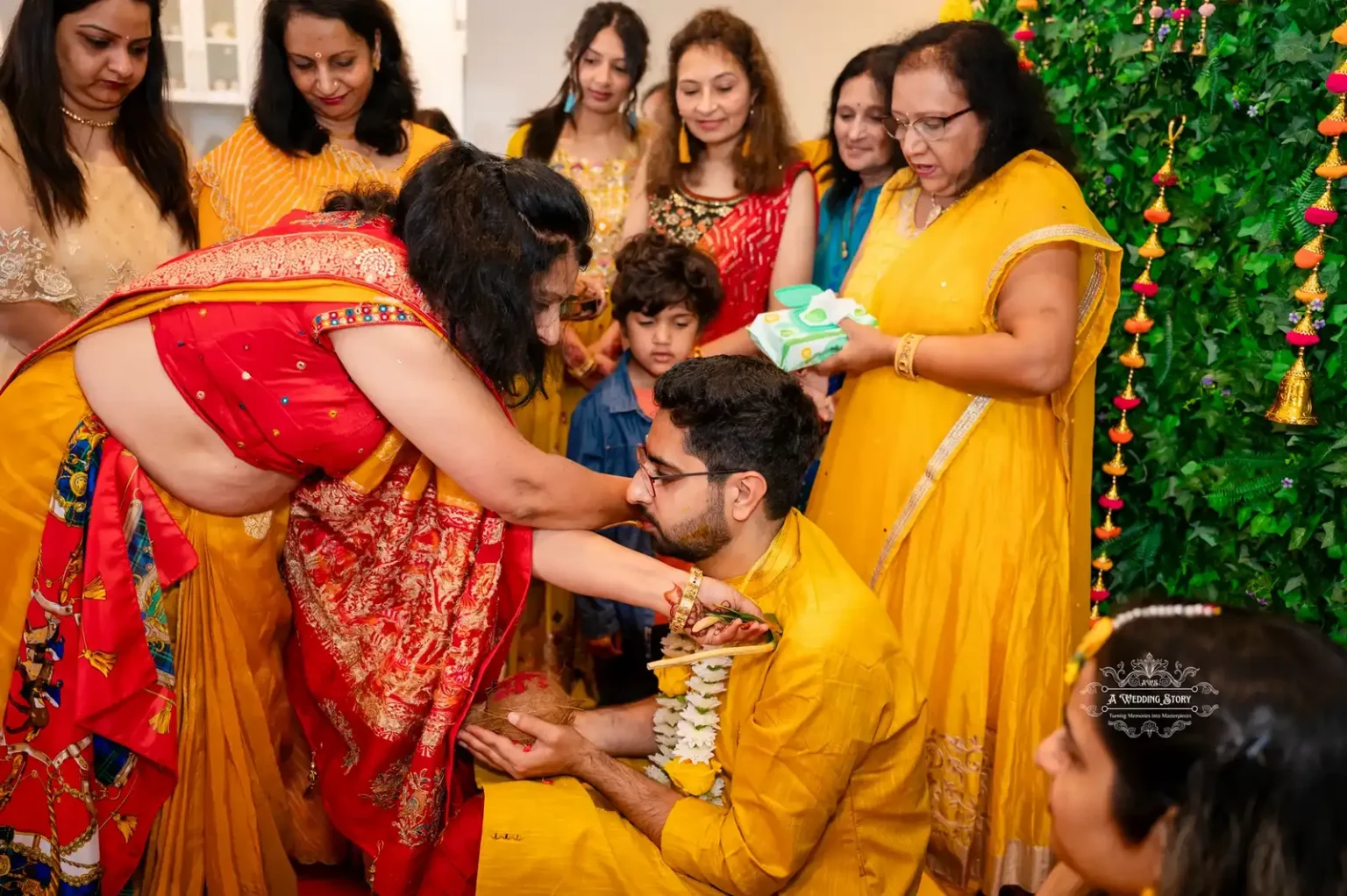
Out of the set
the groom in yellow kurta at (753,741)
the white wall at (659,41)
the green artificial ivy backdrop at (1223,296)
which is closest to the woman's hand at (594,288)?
the groom in yellow kurta at (753,741)

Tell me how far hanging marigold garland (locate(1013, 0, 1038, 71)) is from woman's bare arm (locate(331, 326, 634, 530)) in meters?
1.95

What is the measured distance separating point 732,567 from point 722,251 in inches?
56.9

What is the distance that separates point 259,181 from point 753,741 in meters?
2.04

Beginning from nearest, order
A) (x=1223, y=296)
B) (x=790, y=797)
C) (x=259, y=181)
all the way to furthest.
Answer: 1. (x=790, y=797)
2. (x=1223, y=296)
3. (x=259, y=181)

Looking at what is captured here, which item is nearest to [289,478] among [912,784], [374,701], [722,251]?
[374,701]

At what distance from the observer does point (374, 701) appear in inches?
78.7

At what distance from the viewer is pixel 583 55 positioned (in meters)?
3.35

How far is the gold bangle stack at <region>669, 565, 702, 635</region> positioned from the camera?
1.84 metres

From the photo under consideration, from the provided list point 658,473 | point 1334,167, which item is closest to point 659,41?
point 1334,167

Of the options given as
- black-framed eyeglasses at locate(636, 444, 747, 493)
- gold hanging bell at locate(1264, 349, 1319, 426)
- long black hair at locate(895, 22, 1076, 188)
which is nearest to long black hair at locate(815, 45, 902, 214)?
long black hair at locate(895, 22, 1076, 188)

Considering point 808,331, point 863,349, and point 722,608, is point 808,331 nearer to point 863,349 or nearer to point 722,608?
point 863,349

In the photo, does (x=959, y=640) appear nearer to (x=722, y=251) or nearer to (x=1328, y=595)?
(x=1328, y=595)

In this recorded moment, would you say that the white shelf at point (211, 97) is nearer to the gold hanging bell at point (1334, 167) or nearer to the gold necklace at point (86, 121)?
the gold necklace at point (86, 121)

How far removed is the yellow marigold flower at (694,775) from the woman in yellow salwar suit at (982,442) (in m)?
0.63
